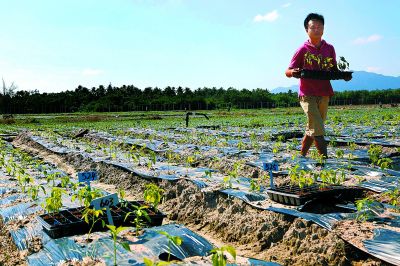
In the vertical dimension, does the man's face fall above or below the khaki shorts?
above

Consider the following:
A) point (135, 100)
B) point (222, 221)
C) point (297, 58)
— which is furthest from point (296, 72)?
point (135, 100)

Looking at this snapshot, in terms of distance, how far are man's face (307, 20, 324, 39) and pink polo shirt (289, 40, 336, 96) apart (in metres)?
0.15

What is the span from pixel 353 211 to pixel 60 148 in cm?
804

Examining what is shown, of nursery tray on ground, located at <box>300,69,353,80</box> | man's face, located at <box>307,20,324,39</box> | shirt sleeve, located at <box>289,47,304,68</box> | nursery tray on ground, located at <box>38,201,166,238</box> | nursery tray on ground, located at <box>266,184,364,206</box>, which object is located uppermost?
man's face, located at <box>307,20,324,39</box>

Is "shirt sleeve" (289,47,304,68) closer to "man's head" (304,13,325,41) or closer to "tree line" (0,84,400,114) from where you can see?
"man's head" (304,13,325,41)

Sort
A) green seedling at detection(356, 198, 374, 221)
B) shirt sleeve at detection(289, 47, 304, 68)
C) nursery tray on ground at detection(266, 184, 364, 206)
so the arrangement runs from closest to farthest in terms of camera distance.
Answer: green seedling at detection(356, 198, 374, 221), nursery tray on ground at detection(266, 184, 364, 206), shirt sleeve at detection(289, 47, 304, 68)

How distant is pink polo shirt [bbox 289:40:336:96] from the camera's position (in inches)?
226

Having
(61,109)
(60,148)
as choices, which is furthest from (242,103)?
(60,148)

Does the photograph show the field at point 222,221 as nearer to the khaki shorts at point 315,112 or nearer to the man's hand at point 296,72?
the khaki shorts at point 315,112

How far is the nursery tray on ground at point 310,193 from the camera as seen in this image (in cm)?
372

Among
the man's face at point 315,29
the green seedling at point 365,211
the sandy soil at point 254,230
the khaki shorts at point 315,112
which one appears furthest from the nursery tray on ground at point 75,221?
the man's face at point 315,29

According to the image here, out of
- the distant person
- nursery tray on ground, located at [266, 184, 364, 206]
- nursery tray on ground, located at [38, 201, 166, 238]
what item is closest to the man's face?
the distant person

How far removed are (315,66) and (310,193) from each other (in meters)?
2.60

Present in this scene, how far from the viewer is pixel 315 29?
18.7 ft
